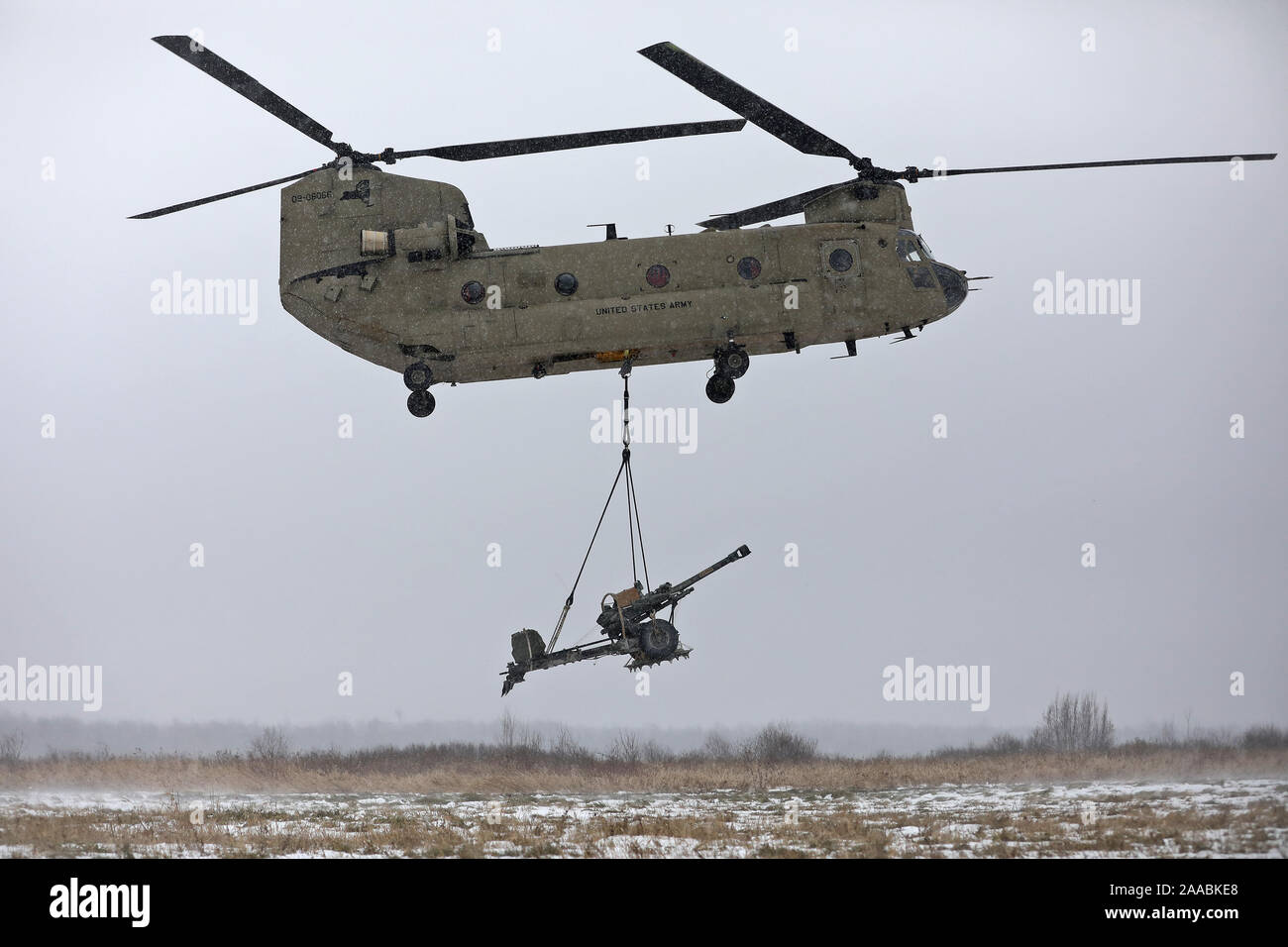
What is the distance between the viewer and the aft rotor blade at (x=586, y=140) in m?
15.8

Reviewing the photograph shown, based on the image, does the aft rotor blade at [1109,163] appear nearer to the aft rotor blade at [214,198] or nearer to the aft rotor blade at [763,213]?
the aft rotor blade at [763,213]

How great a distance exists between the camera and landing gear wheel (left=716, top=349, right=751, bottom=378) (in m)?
17.2

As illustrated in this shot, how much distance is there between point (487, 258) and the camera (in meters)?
17.0

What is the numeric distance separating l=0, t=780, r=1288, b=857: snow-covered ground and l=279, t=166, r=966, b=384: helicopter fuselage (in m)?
5.84

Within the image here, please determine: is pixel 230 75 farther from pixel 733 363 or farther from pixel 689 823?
pixel 689 823

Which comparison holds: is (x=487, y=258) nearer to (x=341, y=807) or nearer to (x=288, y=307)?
(x=288, y=307)

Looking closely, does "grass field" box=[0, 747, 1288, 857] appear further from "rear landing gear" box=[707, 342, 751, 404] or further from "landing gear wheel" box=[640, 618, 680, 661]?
"rear landing gear" box=[707, 342, 751, 404]

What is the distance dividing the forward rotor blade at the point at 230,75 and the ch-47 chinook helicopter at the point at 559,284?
109 mm

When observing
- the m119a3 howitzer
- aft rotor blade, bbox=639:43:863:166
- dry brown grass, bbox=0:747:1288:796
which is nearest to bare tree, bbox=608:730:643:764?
dry brown grass, bbox=0:747:1288:796

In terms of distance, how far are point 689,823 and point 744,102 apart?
908cm

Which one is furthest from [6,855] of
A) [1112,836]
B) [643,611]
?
[1112,836]

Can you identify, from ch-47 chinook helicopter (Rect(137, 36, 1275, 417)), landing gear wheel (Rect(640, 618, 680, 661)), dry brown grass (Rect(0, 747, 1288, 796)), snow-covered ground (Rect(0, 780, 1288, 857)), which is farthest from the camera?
dry brown grass (Rect(0, 747, 1288, 796))

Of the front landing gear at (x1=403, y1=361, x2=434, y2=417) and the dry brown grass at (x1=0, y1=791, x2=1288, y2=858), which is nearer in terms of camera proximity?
the dry brown grass at (x1=0, y1=791, x2=1288, y2=858)
